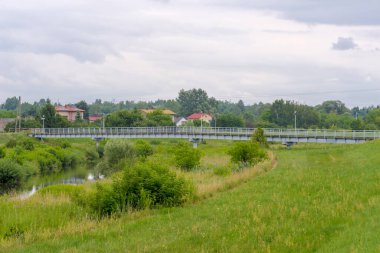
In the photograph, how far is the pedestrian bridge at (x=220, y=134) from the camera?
68125mm

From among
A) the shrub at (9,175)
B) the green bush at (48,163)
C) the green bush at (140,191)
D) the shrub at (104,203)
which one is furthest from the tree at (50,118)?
the shrub at (104,203)

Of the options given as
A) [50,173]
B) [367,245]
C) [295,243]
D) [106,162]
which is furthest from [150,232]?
[50,173]

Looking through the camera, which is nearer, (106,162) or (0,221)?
(0,221)

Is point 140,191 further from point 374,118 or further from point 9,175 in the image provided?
point 374,118

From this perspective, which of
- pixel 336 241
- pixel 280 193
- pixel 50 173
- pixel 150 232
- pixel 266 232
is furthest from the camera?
pixel 50 173

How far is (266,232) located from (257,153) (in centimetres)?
2598

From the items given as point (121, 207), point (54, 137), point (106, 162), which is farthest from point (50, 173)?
point (121, 207)

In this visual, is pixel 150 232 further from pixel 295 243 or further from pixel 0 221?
pixel 0 221

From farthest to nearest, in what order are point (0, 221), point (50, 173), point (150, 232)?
point (50, 173), point (0, 221), point (150, 232)

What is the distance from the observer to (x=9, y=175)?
47.1 meters

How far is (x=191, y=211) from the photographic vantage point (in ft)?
60.7

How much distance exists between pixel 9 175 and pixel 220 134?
42.7 metres

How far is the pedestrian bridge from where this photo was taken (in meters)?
68.1

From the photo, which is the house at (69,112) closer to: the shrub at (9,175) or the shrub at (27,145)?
the shrub at (27,145)
